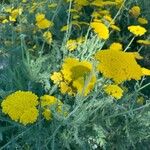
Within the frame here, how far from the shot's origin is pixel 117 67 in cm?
163

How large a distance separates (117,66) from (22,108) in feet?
1.24

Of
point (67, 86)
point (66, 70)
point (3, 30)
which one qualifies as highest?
point (66, 70)

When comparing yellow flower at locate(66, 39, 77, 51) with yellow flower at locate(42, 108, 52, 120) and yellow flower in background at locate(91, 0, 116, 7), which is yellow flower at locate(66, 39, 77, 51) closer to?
yellow flower in background at locate(91, 0, 116, 7)

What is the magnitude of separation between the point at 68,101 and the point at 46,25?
63cm

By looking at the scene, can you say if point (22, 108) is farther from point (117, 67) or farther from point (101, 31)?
point (101, 31)

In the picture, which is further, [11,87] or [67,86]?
Answer: [11,87]

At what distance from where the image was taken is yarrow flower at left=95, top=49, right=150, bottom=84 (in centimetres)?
161

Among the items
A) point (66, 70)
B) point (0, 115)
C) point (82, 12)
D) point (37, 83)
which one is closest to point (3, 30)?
point (82, 12)

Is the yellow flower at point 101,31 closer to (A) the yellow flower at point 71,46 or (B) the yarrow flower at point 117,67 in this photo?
(A) the yellow flower at point 71,46

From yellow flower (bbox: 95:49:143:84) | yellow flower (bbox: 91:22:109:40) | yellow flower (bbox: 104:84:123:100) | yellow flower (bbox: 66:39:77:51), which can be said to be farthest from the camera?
yellow flower (bbox: 66:39:77:51)

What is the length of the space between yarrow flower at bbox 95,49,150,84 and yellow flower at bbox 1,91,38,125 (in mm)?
295

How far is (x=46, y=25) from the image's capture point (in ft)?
8.82

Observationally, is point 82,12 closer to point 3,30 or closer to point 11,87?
point 3,30

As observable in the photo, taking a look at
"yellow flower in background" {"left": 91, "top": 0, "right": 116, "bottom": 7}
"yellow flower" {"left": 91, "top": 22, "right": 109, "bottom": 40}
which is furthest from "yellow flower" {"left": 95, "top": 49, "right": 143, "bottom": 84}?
"yellow flower in background" {"left": 91, "top": 0, "right": 116, "bottom": 7}
